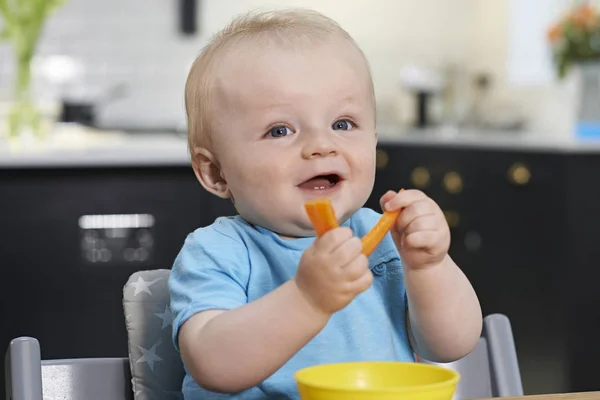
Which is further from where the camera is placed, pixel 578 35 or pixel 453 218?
pixel 453 218

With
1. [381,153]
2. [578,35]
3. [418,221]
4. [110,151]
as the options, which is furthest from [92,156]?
[418,221]

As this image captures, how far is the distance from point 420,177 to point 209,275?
3.10 m

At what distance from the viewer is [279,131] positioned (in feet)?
3.25

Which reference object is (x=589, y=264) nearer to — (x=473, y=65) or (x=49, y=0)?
(x=49, y=0)

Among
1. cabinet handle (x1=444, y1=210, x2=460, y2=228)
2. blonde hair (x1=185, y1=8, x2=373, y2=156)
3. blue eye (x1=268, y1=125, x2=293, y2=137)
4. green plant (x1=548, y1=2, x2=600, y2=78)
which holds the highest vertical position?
green plant (x1=548, y1=2, x2=600, y2=78)

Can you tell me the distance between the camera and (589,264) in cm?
299

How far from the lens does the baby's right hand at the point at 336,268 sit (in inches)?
30.6

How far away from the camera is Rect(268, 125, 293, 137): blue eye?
0.99m

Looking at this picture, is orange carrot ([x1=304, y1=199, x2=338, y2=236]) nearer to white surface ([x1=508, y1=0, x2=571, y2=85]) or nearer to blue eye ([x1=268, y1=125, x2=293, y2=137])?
blue eye ([x1=268, y1=125, x2=293, y2=137])

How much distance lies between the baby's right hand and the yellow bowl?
0.18 feet

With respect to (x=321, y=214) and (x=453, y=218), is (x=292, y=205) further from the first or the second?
(x=453, y=218)

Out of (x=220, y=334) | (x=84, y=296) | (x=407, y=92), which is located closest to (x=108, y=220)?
(x=84, y=296)

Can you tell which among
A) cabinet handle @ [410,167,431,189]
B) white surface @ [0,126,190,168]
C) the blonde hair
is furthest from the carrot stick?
cabinet handle @ [410,167,431,189]

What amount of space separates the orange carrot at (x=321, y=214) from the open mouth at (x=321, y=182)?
183 mm
